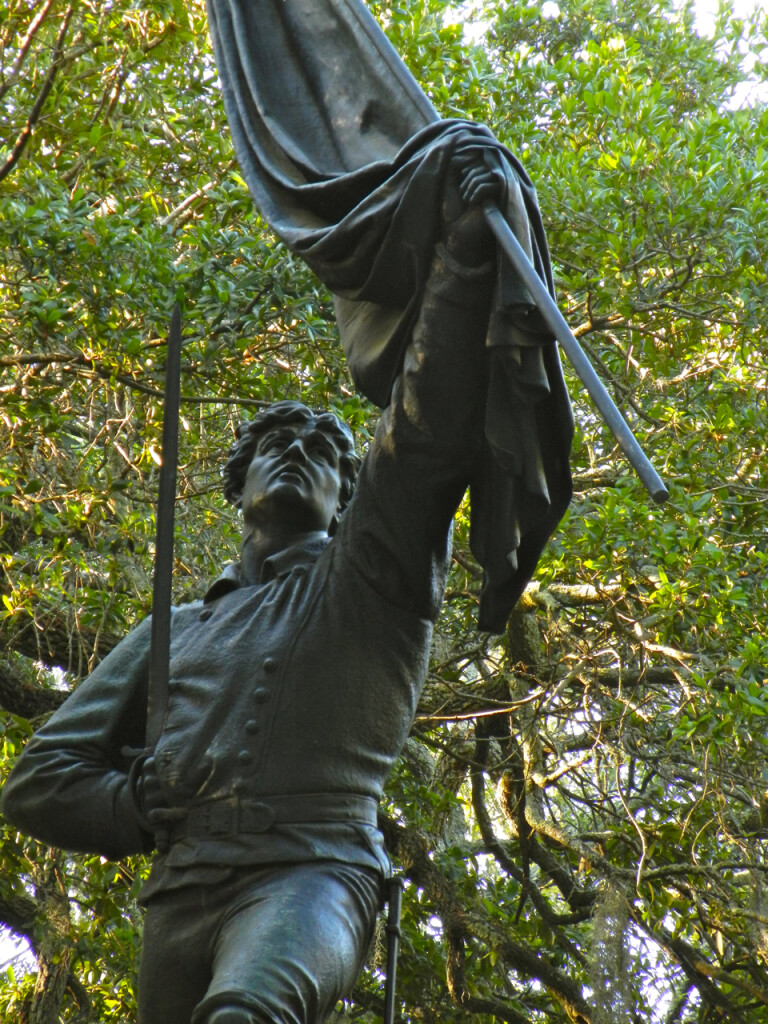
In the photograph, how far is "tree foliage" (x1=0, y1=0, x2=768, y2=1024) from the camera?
20.4ft

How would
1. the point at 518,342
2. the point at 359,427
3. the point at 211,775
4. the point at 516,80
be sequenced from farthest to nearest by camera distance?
the point at 516,80 < the point at 359,427 < the point at 211,775 < the point at 518,342

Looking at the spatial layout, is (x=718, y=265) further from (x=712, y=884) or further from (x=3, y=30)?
(x=3, y=30)

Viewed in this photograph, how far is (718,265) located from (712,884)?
3.05 m

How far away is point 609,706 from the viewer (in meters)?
7.00

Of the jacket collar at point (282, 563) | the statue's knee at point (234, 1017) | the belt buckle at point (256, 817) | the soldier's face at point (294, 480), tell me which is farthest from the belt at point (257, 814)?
the soldier's face at point (294, 480)

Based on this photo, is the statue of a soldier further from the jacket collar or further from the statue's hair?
the statue's hair

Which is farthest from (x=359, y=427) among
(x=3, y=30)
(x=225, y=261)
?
(x=3, y=30)

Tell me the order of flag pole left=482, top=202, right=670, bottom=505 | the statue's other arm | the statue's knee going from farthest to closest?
the statue's other arm
the statue's knee
flag pole left=482, top=202, right=670, bottom=505

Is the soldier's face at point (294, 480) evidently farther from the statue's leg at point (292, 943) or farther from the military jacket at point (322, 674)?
the statue's leg at point (292, 943)

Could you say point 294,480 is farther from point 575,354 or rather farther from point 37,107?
point 37,107

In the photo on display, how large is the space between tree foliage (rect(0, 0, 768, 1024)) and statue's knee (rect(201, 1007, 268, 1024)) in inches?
149

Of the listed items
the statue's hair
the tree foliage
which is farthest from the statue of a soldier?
the tree foliage

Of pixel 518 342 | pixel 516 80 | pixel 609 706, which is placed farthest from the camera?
pixel 516 80

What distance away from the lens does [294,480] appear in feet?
10.6
